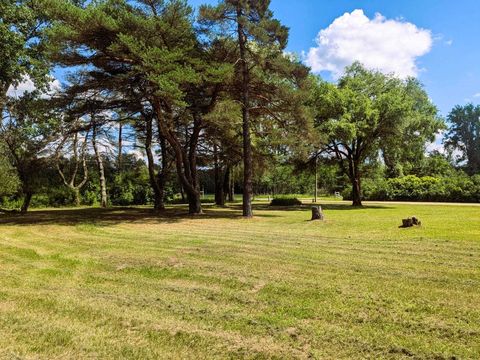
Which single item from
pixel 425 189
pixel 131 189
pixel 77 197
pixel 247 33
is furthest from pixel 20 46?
pixel 425 189

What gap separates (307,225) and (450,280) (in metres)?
8.46

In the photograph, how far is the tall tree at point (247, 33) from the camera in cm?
1753

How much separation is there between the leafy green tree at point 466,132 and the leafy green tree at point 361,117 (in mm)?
46230

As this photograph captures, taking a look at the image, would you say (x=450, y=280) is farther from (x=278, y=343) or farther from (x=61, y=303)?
(x=61, y=303)

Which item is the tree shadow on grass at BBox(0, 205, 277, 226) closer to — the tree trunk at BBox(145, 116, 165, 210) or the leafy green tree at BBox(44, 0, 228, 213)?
the tree trunk at BBox(145, 116, 165, 210)

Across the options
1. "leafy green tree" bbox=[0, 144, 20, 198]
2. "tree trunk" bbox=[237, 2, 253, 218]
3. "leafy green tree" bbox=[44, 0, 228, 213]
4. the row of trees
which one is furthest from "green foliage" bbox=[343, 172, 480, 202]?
"leafy green tree" bbox=[0, 144, 20, 198]

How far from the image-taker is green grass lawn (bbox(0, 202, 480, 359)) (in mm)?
3836

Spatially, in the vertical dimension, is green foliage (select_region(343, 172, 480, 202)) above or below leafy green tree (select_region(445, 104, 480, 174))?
below

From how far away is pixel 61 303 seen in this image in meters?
5.15

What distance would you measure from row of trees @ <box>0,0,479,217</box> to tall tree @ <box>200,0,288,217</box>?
53 mm

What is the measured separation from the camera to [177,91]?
14680 millimetres

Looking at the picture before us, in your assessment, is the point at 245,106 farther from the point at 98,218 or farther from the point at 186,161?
the point at 98,218

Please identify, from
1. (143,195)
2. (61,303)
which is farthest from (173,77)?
(143,195)

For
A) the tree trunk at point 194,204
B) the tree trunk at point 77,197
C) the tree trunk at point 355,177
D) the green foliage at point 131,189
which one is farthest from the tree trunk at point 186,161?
the green foliage at point 131,189
